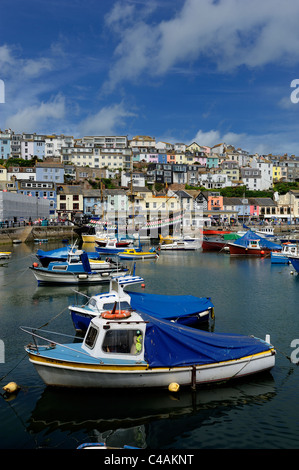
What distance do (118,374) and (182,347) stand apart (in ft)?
7.80

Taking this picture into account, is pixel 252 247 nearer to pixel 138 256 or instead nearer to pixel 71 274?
pixel 138 256

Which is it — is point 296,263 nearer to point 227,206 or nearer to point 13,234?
point 13,234

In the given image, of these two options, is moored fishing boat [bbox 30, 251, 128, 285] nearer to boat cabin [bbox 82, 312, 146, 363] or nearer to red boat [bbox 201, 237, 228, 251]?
boat cabin [bbox 82, 312, 146, 363]

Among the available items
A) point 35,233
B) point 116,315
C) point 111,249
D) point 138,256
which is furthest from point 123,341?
point 35,233

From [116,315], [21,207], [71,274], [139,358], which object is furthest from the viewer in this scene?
[21,207]

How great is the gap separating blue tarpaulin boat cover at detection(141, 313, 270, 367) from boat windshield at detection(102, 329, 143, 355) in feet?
1.06

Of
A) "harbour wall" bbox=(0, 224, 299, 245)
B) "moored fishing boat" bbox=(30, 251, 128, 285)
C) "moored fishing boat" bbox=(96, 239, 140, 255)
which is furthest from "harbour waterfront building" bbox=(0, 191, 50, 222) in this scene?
"moored fishing boat" bbox=(30, 251, 128, 285)

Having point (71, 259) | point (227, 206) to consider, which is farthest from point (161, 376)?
point (227, 206)

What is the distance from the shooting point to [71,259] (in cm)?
3266

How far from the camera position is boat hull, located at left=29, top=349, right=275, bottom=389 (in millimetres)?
12328

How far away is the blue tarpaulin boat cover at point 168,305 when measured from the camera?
18359mm

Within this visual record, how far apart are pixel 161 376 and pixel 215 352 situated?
215 cm

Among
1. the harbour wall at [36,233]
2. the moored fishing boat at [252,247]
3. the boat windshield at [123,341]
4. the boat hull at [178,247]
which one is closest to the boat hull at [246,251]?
the moored fishing boat at [252,247]

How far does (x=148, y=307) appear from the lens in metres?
18.6
